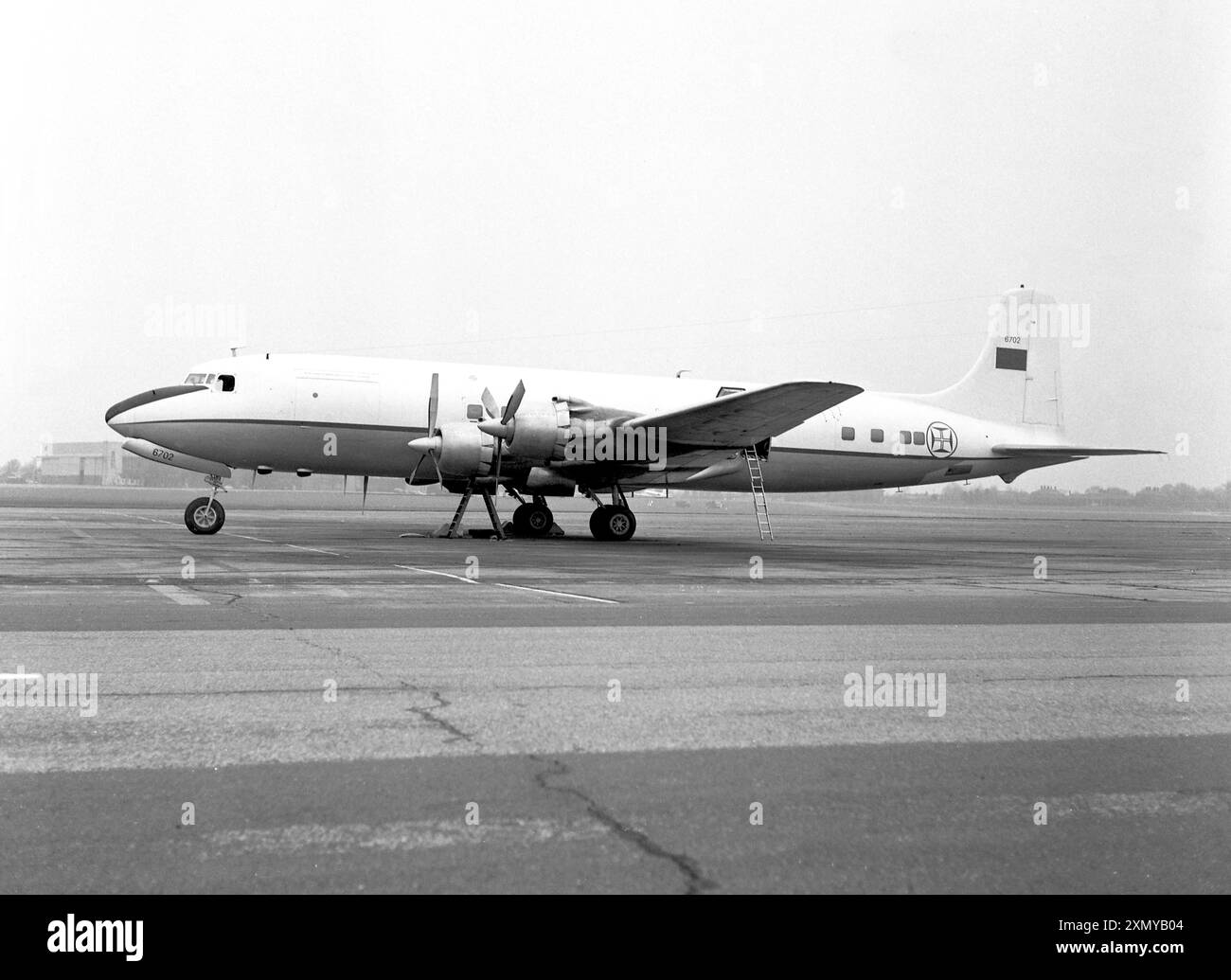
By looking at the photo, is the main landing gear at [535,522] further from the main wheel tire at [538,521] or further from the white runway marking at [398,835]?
the white runway marking at [398,835]

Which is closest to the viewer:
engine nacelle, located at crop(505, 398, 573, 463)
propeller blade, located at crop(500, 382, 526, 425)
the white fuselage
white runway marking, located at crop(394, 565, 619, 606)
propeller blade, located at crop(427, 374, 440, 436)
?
white runway marking, located at crop(394, 565, 619, 606)

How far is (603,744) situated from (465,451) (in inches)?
750

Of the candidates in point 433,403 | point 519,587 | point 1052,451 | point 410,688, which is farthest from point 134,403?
point 1052,451

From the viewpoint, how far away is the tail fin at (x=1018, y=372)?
33000mm

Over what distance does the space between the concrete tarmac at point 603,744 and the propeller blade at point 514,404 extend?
454 inches

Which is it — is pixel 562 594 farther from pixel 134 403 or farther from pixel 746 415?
pixel 134 403

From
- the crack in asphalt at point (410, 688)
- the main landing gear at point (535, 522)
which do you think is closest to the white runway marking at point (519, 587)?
the crack in asphalt at point (410, 688)

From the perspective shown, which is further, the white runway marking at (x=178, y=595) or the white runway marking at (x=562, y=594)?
the white runway marking at (x=562, y=594)

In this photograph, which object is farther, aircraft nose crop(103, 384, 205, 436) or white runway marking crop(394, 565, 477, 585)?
aircraft nose crop(103, 384, 205, 436)

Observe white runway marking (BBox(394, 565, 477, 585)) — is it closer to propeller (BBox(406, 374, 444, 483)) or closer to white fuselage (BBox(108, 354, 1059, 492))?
propeller (BBox(406, 374, 444, 483))

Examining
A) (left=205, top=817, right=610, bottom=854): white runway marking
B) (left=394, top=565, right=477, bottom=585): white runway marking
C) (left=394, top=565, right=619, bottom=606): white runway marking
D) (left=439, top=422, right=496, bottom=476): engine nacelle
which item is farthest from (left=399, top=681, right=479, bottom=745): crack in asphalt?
(left=439, top=422, right=496, bottom=476): engine nacelle

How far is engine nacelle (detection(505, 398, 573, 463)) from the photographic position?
24047 mm

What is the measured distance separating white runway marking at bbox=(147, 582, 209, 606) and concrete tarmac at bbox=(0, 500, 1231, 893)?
3.9 inches
